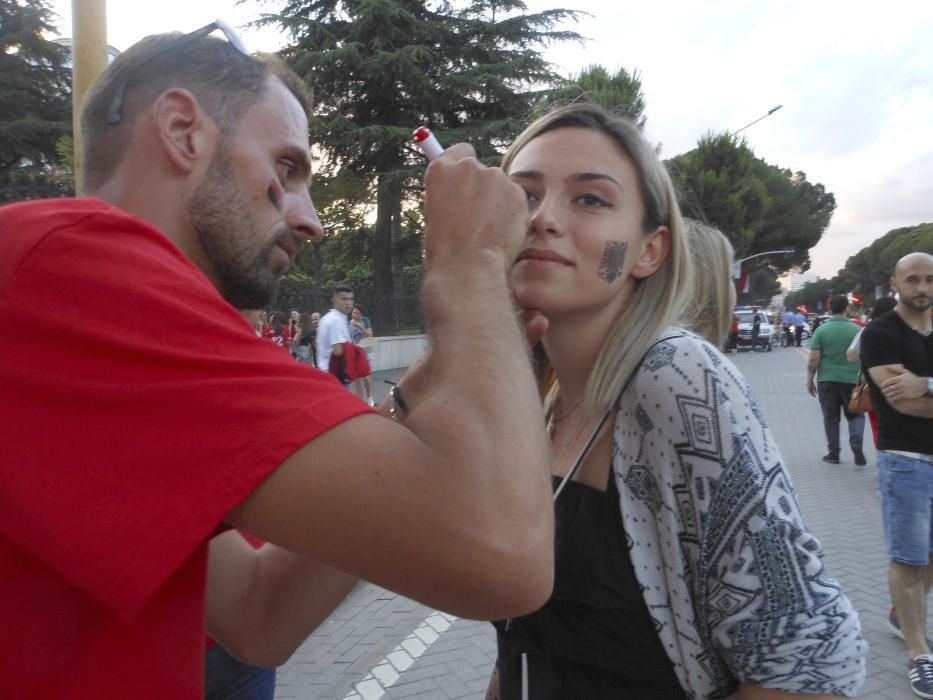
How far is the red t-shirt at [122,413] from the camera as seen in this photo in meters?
0.85

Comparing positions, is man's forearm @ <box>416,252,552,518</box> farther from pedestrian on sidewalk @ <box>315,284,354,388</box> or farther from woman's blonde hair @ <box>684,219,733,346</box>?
pedestrian on sidewalk @ <box>315,284,354,388</box>

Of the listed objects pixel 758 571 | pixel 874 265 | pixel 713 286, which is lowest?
pixel 758 571

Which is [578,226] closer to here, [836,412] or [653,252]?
[653,252]

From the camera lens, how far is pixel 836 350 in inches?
346

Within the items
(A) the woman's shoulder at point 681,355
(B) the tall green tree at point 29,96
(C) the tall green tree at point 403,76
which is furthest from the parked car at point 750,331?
(A) the woman's shoulder at point 681,355

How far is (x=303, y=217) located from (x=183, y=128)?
0.27 metres

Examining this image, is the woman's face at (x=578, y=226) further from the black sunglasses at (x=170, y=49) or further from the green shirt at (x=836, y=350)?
the green shirt at (x=836, y=350)

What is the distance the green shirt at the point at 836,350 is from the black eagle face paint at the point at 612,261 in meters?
8.23

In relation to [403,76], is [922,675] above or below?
below

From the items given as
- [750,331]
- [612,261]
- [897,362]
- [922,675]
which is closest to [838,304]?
[897,362]

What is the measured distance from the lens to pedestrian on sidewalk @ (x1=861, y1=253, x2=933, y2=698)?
13.0ft

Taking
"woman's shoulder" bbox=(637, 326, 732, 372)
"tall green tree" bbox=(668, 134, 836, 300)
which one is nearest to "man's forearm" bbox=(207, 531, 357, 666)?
"woman's shoulder" bbox=(637, 326, 732, 372)

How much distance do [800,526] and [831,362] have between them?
8581mm

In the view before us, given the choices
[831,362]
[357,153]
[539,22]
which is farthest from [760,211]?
[831,362]
